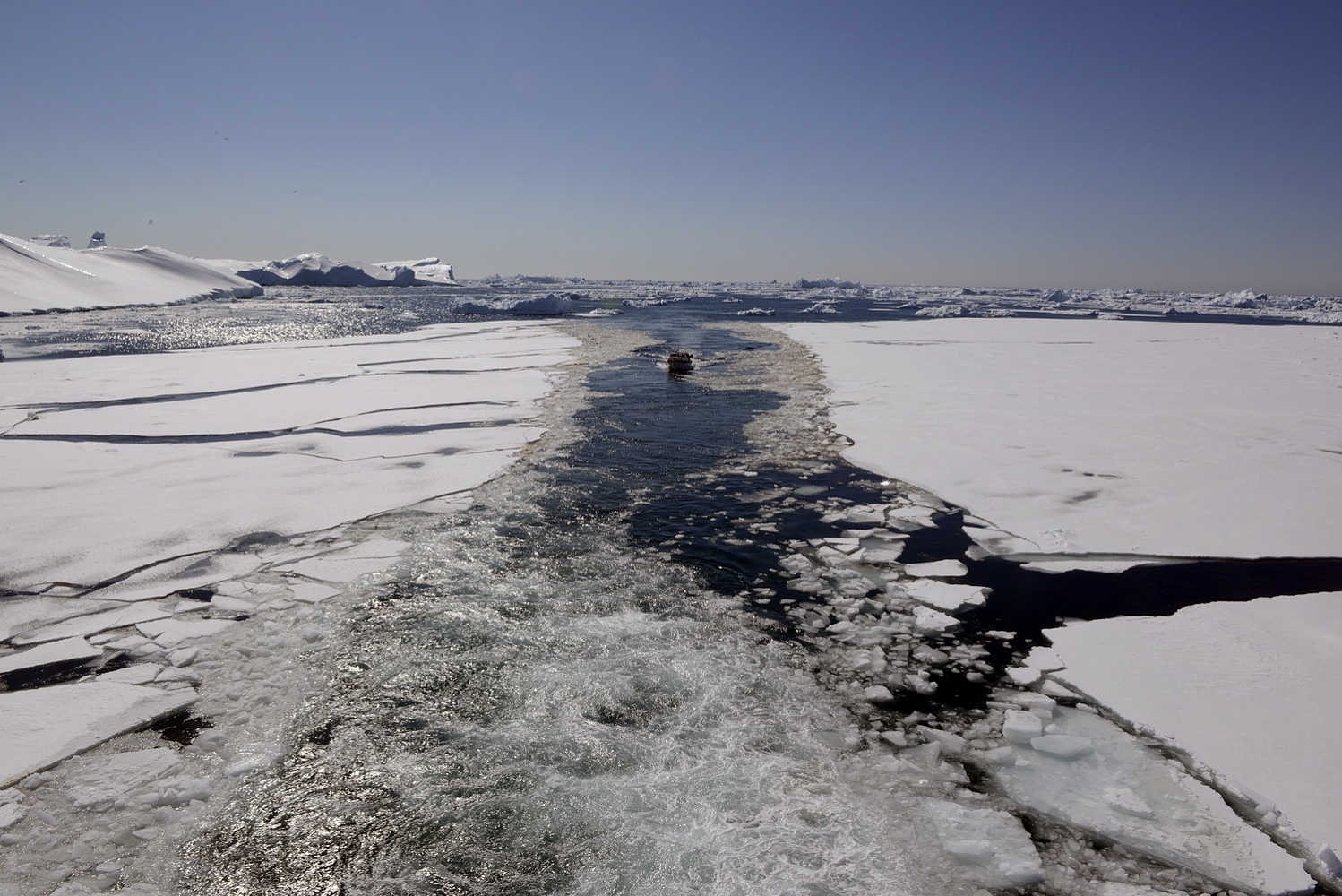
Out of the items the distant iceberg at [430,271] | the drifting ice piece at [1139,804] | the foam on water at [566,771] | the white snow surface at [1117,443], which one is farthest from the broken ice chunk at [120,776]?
the distant iceberg at [430,271]

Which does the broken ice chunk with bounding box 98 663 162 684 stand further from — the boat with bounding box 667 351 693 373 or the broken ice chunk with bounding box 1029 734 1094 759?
the boat with bounding box 667 351 693 373

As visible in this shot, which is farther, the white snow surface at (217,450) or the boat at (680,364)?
the boat at (680,364)

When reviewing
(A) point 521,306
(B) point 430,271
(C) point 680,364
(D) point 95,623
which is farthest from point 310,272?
(D) point 95,623

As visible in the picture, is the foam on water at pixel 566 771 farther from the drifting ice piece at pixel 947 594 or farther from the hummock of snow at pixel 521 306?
the hummock of snow at pixel 521 306

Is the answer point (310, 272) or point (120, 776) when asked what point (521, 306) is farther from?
point (310, 272)

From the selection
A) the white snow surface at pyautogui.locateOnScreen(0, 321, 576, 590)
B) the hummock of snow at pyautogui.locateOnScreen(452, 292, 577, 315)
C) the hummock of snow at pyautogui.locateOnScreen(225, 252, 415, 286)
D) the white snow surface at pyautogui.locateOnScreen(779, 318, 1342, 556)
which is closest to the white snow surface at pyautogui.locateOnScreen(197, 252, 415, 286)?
the hummock of snow at pyautogui.locateOnScreen(225, 252, 415, 286)

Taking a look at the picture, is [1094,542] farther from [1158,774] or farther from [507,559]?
[507,559]
